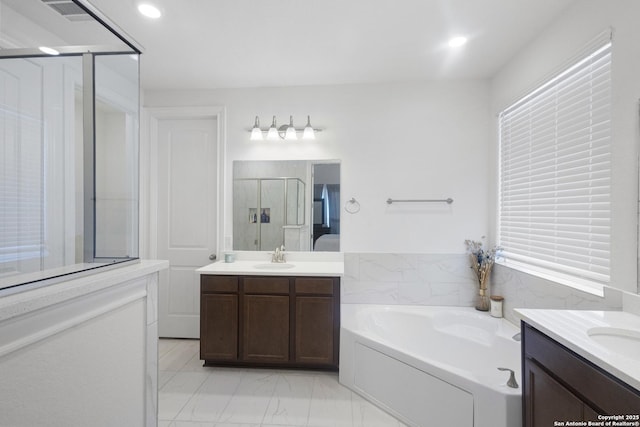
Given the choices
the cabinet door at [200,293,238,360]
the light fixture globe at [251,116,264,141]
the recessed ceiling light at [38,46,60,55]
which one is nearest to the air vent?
the recessed ceiling light at [38,46,60,55]

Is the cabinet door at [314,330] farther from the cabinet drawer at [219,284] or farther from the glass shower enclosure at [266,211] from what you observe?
the glass shower enclosure at [266,211]

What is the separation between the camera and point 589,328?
3.89ft

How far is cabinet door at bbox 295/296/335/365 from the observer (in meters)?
2.35

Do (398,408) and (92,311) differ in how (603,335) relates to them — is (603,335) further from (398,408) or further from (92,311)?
(92,311)

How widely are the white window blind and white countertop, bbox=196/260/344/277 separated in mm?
1520

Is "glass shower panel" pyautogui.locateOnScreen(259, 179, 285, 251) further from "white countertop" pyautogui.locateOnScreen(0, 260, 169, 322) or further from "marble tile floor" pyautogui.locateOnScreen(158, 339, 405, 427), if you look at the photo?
"white countertop" pyautogui.locateOnScreen(0, 260, 169, 322)

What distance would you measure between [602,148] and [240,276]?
2.58 meters

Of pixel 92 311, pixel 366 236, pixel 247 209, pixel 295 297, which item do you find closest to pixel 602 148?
pixel 366 236

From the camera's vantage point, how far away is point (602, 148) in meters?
1.59

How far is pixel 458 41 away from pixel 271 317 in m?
2.64

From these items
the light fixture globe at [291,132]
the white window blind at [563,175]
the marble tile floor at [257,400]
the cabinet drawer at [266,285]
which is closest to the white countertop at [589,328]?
the white window blind at [563,175]

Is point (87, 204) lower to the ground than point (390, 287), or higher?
higher

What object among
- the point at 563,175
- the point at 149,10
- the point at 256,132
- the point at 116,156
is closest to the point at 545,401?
the point at 563,175

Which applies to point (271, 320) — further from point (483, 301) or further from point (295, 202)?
point (483, 301)
